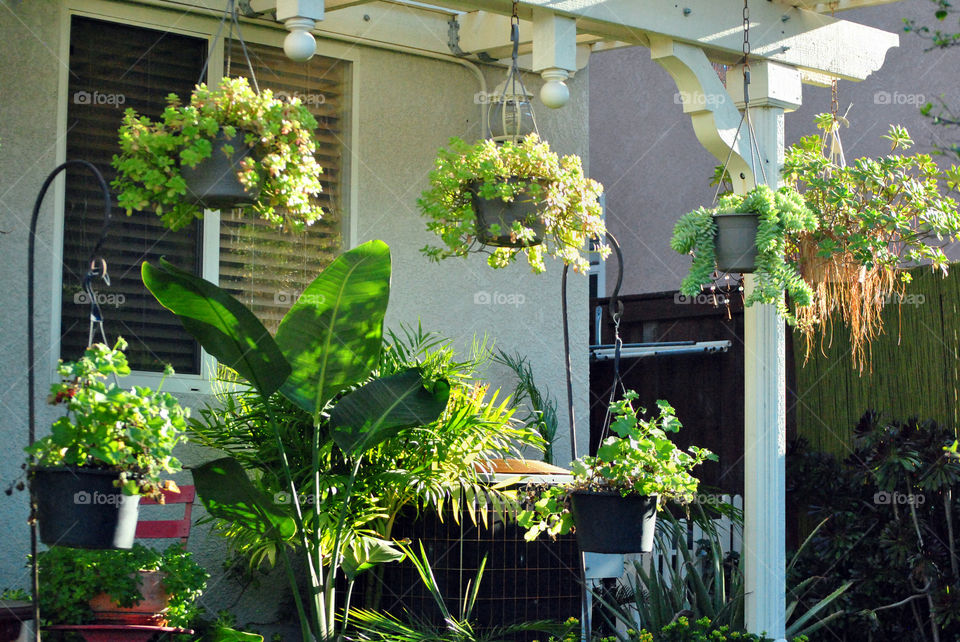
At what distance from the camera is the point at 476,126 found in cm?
791

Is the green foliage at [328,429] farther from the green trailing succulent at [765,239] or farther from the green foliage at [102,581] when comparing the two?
the green trailing succulent at [765,239]

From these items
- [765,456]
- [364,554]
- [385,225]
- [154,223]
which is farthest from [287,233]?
[765,456]

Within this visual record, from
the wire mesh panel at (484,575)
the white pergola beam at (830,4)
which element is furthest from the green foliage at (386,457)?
the white pergola beam at (830,4)

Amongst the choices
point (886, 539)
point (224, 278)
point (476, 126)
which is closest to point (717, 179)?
point (476, 126)

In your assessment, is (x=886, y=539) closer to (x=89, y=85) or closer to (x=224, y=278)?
(x=224, y=278)

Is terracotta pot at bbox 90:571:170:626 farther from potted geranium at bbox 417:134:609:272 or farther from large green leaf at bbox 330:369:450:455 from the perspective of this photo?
potted geranium at bbox 417:134:609:272

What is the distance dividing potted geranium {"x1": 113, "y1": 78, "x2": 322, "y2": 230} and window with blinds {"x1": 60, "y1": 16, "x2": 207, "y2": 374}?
5.98 ft

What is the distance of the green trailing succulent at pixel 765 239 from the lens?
5625mm

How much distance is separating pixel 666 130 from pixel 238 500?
732 cm

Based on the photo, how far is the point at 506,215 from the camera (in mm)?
5508

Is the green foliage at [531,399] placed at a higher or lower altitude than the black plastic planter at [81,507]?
higher

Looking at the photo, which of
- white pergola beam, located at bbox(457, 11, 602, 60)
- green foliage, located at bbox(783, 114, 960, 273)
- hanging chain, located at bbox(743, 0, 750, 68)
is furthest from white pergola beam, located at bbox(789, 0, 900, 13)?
white pergola beam, located at bbox(457, 11, 602, 60)

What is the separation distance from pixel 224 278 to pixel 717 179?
9.39 feet

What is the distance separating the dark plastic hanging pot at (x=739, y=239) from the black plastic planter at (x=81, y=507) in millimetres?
2911
